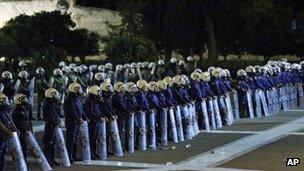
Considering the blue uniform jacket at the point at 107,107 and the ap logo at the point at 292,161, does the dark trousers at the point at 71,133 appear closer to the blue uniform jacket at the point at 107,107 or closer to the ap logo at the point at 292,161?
the blue uniform jacket at the point at 107,107

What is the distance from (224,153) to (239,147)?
1123 mm

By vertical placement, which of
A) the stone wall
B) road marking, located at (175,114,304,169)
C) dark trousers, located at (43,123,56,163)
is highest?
the stone wall

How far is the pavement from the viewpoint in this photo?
46.5 feet

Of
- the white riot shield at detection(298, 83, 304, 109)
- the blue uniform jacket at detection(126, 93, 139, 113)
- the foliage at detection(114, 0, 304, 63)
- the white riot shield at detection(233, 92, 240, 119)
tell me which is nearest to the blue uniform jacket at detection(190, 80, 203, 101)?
the white riot shield at detection(233, 92, 240, 119)

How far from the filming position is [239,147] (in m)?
16.9

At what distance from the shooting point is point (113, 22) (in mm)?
54500

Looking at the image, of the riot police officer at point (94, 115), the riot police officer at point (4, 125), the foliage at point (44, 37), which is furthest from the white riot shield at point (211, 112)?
the foliage at point (44, 37)

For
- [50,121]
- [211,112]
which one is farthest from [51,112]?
[211,112]

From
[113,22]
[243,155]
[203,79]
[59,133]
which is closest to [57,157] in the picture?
[59,133]

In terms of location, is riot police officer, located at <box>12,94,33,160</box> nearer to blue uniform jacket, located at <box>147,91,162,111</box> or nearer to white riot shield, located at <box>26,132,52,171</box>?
white riot shield, located at <box>26,132,52,171</box>

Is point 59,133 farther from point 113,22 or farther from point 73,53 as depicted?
point 113,22

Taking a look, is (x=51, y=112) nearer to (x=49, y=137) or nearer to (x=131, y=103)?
(x=49, y=137)

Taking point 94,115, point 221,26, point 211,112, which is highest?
point 221,26

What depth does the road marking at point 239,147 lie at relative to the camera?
14.7 meters
